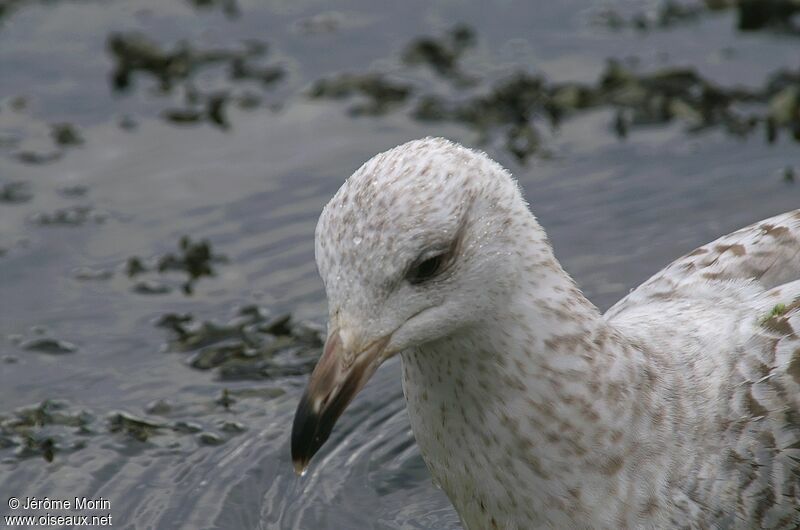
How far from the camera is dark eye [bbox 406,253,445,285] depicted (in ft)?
14.0

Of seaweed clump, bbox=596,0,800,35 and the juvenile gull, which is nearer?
the juvenile gull

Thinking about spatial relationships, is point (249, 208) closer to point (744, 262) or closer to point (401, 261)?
point (744, 262)

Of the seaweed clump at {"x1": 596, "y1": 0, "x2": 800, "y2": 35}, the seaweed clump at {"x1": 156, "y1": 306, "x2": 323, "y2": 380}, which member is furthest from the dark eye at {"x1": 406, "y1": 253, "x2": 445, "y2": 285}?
the seaweed clump at {"x1": 596, "y1": 0, "x2": 800, "y2": 35}

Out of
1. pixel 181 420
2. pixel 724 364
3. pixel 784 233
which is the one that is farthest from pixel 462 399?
pixel 181 420

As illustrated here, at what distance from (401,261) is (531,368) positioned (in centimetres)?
70

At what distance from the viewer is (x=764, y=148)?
8312 millimetres

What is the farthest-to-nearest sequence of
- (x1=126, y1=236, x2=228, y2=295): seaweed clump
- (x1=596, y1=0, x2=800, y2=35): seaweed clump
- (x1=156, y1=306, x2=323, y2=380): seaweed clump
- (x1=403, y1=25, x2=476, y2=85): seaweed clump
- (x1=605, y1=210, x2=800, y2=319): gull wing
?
(x1=596, y1=0, x2=800, y2=35): seaweed clump → (x1=403, y1=25, x2=476, y2=85): seaweed clump → (x1=126, y1=236, x2=228, y2=295): seaweed clump → (x1=156, y1=306, x2=323, y2=380): seaweed clump → (x1=605, y1=210, x2=800, y2=319): gull wing

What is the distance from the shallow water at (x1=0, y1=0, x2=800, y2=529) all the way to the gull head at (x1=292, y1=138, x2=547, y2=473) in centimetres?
170

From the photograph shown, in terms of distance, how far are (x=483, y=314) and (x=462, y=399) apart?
0.37 meters

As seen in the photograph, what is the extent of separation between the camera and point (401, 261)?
421 cm

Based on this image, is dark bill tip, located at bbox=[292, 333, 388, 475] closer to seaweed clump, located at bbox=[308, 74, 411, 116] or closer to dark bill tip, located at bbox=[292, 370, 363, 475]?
dark bill tip, located at bbox=[292, 370, 363, 475]
